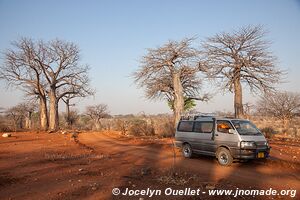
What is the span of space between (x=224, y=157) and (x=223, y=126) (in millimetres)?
1207

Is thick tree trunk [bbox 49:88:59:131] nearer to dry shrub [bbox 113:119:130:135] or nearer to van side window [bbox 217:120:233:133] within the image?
dry shrub [bbox 113:119:130:135]

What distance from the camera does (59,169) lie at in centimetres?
948

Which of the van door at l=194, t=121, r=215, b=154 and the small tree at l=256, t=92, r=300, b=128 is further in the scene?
the small tree at l=256, t=92, r=300, b=128

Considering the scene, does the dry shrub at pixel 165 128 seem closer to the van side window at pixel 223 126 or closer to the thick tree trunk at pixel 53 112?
the thick tree trunk at pixel 53 112

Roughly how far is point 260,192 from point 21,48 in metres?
28.8

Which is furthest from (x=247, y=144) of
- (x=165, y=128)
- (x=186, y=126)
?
(x=165, y=128)

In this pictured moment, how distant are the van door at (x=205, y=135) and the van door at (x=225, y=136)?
0.31 metres

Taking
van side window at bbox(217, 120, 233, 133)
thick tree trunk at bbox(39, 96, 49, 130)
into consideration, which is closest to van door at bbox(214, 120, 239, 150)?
van side window at bbox(217, 120, 233, 133)

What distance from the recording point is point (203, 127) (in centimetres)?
1207

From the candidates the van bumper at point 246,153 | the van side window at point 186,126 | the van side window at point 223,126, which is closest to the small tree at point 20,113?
the van side window at point 186,126

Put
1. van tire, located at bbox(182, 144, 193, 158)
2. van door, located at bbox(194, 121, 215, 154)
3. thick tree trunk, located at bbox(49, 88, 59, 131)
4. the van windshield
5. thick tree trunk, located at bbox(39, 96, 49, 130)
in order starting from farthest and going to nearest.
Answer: thick tree trunk, located at bbox(39, 96, 49, 130) < thick tree trunk, located at bbox(49, 88, 59, 131) < van tire, located at bbox(182, 144, 193, 158) < van door, located at bbox(194, 121, 215, 154) < the van windshield

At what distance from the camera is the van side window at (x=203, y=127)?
38.5 ft

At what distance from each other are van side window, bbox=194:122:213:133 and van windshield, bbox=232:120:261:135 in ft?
3.33

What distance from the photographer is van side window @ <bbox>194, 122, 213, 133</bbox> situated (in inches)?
463
